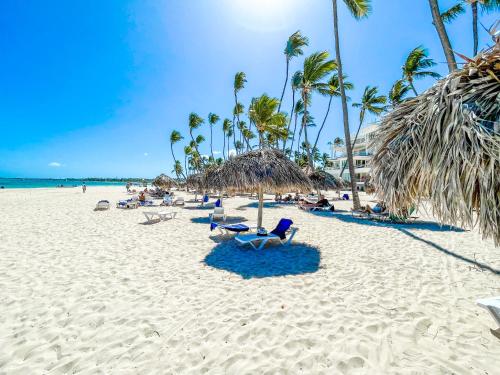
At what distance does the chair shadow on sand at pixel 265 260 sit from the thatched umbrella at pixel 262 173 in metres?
1.96

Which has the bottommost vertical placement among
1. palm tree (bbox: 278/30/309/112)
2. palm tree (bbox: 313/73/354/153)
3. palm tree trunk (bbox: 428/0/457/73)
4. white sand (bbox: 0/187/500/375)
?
white sand (bbox: 0/187/500/375)

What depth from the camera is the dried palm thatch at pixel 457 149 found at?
2.11m

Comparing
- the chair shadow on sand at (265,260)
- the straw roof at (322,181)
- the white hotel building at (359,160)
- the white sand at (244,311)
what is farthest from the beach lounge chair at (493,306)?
the white hotel building at (359,160)

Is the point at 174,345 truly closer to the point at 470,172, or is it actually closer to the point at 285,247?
the point at 470,172

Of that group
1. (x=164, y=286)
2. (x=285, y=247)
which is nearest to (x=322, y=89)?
(x=285, y=247)

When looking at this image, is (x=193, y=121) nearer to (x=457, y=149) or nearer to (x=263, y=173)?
(x=263, y=173)

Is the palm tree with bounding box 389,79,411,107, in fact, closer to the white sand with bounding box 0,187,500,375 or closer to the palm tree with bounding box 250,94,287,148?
the palm tree with bounding box 250,94,287,148

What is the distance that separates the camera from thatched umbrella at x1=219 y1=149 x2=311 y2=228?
748cm

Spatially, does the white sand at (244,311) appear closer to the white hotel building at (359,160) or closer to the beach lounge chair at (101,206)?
the beach lounge chair at (101,206)

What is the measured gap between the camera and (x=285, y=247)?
21.1 ft

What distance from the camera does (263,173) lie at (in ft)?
24.6

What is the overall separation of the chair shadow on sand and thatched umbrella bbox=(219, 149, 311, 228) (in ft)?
6.43

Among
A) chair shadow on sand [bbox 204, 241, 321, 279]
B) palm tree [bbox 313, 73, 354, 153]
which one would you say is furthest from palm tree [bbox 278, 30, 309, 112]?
chair shadow on sand [bbox 204, 241, 321, 279]

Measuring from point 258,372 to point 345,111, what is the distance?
13.2 m
